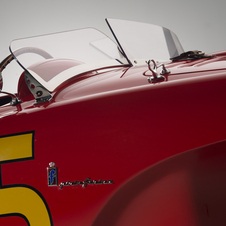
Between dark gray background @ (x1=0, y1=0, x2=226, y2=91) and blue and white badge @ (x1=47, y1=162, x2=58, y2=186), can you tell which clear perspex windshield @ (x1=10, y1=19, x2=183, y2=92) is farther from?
dark gray background @ (x1=0, y1=0, x2=226, y2=91)

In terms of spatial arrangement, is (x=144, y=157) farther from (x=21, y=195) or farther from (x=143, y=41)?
(x=143, y=41)

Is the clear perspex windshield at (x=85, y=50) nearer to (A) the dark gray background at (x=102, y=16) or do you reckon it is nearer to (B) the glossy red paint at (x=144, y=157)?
(B) the glossy red paint at (x=144, y=157)

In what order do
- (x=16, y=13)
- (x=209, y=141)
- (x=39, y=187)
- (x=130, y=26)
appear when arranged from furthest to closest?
(x=16, y=13) < (x=130, y=26) < (x=39, y=187) < (x=209, y=141)

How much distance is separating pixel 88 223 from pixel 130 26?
3.24 feet

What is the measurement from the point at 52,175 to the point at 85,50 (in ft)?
2.47

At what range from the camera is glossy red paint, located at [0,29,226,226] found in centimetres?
55

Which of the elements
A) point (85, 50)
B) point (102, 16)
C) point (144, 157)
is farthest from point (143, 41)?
point (102, 16)

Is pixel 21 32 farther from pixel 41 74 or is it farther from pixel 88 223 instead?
pixel 88 223

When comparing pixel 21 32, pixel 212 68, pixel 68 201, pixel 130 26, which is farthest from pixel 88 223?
pixel 21 32

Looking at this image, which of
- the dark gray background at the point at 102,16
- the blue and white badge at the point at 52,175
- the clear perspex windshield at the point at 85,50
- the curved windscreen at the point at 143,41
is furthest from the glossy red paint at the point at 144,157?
the dark gray background at the point at 102,16

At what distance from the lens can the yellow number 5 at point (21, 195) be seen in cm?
65

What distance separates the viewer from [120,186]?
23.0 inches

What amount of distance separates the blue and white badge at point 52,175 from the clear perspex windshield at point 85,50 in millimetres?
303

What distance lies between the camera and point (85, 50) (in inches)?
49.2
